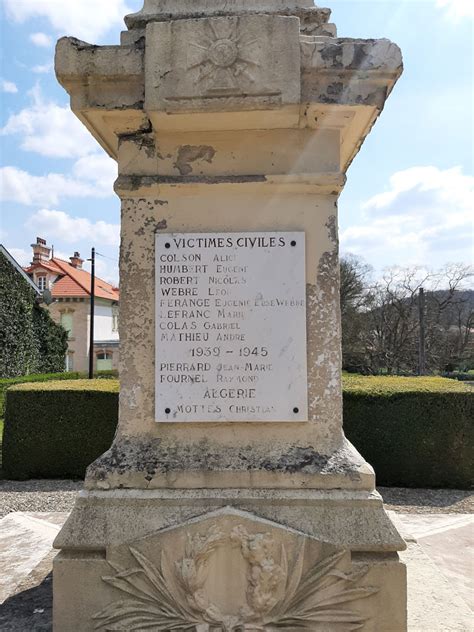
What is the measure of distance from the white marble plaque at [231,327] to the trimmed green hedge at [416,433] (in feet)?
17.4

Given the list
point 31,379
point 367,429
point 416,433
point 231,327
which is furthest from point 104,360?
point 231,327

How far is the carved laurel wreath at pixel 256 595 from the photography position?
2.12m

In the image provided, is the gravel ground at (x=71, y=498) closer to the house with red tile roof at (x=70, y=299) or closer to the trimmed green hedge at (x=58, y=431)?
the trimmed green hedge at (x=58, y=431)

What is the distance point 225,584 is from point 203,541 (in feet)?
0.68

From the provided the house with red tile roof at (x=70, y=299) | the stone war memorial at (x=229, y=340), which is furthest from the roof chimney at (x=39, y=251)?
the stone war memorial at (x=229, y=340)

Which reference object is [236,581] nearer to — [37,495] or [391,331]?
[37,495]

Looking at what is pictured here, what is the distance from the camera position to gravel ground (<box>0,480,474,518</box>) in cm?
613

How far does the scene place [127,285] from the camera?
2.40 meters

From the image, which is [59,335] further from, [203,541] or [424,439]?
[203,541]

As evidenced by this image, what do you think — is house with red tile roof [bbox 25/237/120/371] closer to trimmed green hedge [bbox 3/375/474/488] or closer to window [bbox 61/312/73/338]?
window [bbox 61/312/73/338]

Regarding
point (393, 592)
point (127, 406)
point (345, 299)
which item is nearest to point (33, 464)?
point (127, 406)

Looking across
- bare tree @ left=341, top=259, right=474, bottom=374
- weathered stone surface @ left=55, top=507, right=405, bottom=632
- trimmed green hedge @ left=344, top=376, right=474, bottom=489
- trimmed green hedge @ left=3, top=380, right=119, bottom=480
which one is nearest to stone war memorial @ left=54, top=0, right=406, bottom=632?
weathered stone surface @ left=55, top=507, right=405, bottom=632

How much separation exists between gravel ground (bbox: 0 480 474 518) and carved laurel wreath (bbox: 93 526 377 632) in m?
4.11

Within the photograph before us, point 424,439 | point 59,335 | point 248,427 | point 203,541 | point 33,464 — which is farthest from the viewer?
point 59,335
